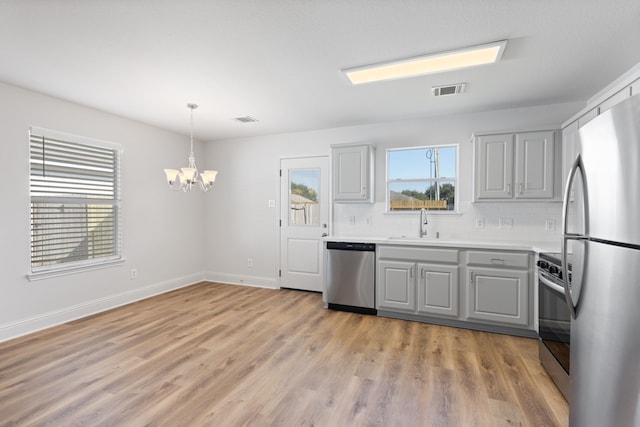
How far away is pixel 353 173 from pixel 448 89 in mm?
1555

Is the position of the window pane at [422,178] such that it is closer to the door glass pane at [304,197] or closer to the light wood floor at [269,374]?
the door glass pane at [304,197]

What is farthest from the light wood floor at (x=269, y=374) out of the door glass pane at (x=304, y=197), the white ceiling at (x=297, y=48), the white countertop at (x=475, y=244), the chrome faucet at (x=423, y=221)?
the white ceiling at (x=297, y=48)

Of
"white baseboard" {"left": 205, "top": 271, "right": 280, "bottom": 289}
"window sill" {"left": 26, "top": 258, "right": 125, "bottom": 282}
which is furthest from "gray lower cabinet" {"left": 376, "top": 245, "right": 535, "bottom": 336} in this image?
"window sill" {"left": 26, "top": 258, "right": 125, "bottom": 282}

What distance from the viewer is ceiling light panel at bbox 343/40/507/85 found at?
2352 millimetres

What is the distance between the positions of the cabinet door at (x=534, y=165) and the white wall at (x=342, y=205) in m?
0.21

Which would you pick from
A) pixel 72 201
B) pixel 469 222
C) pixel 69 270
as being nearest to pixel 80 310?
pixel 69 270

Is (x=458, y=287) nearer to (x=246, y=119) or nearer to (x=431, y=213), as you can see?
(x=431, y=213)

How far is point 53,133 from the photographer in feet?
11.1

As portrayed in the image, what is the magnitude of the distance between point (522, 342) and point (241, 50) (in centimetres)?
365

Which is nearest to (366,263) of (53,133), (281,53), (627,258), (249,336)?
(249,336)

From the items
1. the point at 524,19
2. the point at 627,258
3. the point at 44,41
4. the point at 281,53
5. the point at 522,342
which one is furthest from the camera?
the point at 522,342

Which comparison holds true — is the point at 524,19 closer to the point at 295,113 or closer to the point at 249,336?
the point at 295,113

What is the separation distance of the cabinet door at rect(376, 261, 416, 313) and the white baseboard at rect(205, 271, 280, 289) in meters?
1.92

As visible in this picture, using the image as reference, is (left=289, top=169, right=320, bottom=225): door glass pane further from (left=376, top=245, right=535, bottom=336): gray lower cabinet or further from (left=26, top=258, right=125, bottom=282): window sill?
(left=26, top=258, right=125, bottom=282): window sill
